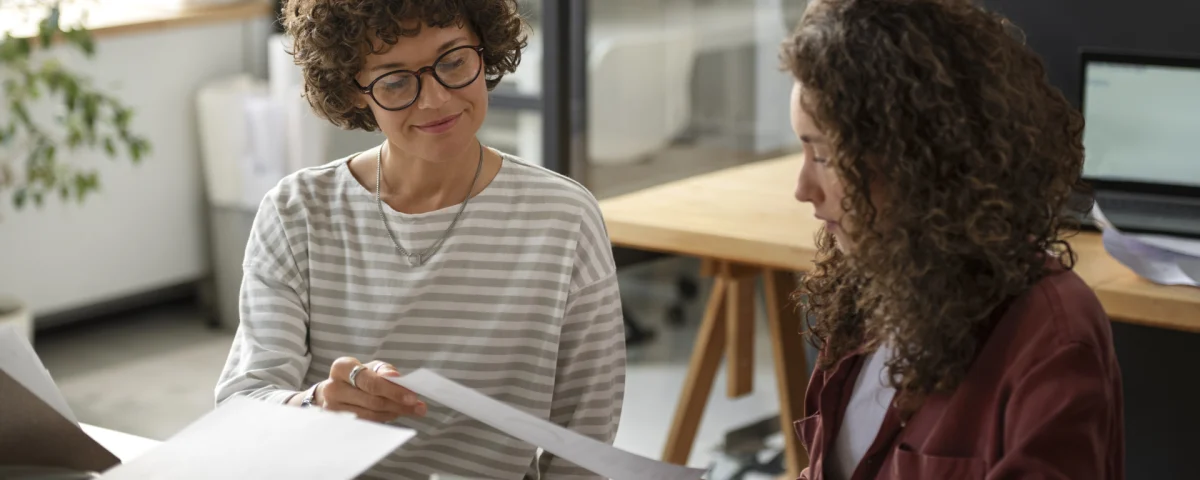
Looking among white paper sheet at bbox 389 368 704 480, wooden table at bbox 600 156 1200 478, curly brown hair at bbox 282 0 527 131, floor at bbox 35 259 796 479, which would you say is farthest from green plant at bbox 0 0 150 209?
white paper sheet at bbox 389 368 704 480

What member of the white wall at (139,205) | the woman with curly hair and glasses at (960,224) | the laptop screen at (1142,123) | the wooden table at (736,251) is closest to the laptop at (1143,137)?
the laptop screen at (1142,123)

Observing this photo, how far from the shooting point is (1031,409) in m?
1.08

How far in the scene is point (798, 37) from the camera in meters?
1.13

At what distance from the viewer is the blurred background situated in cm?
352

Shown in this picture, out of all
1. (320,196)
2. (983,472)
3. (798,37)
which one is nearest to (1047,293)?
(983,472)

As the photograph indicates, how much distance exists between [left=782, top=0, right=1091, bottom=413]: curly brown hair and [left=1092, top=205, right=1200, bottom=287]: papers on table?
1032 millimetres

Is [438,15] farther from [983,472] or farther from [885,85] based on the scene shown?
[983,472]

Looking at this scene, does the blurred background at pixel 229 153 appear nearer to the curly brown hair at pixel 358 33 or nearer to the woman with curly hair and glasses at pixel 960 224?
the curly brown hair at pixel 358 33

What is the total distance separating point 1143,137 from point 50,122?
8.93 ft

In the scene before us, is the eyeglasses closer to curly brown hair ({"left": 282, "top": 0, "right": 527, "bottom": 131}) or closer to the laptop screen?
curly brown hair ({"left": 282, "top": 0, "right": 527, "bottom": 131})

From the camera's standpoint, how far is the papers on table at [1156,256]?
6.87ft

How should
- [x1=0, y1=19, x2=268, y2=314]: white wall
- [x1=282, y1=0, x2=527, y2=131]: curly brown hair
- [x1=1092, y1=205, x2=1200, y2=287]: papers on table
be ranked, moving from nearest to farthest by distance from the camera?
[x1=282, y1=0, x2=527, y2=131]: curly brown hair < [x1=1092, y1=205, x2=1200, y2=287]: papers on table < [x1=0, y1=19, x2=268, y2=314]: white wall

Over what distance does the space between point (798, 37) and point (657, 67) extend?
2.50 meters

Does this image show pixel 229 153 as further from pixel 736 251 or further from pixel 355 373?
pixel 355 373
